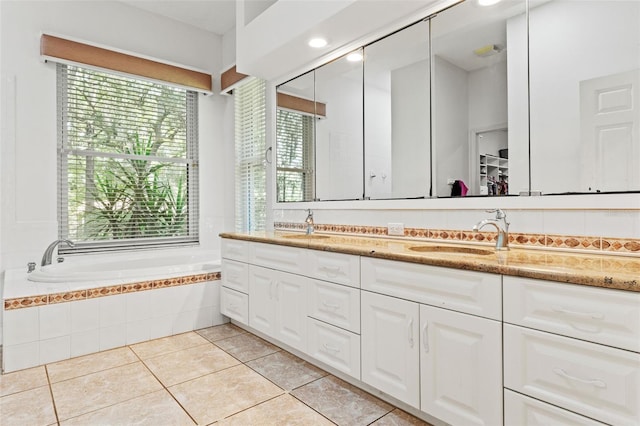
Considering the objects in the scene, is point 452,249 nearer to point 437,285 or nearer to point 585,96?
point 437,285

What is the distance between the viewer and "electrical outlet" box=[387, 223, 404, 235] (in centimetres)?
Answer: 229

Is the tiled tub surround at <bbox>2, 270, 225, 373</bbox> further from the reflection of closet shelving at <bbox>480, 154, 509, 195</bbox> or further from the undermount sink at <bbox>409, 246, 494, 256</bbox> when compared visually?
the reflection of closet shelving at <bbox>480, 154, 509, 195</bbox>

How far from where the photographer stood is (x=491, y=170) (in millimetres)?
1861

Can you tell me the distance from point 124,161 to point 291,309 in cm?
249

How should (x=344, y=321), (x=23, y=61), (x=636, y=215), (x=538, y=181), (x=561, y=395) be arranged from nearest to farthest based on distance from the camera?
(x=561, y=395) < (x=636, y=215) < (x=538, y=181) < (x=344, y=321) < (x=23, y=61)

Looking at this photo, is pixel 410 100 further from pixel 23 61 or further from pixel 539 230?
pixel 23 61

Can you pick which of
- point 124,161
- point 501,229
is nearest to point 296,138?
point 124,161

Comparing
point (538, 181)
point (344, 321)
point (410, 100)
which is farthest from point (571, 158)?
point (344, 321)

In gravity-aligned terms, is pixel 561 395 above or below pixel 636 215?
below

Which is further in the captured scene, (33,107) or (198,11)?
(198,11)

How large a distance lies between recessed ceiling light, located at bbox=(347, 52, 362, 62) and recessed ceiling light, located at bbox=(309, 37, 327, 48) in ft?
0.63

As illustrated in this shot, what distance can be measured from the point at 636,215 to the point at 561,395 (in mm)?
788

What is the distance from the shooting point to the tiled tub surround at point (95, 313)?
226 cm

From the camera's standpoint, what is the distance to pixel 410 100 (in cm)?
227
